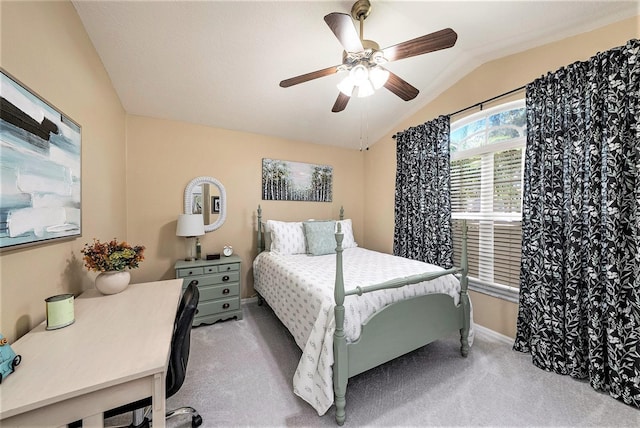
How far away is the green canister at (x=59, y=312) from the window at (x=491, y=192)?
3.29 metres

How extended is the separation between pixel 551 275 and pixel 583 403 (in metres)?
0.84

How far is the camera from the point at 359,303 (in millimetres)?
1636

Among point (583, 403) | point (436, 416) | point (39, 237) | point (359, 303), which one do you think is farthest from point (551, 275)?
point (39, 237)

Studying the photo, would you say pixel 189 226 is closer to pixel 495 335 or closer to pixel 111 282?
pixel 111 282

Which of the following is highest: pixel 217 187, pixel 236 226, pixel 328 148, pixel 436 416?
pixel 328 148

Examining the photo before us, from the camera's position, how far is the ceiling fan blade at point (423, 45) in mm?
1435

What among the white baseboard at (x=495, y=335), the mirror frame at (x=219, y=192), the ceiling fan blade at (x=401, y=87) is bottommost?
the white baseboard at (x=495, y=335)

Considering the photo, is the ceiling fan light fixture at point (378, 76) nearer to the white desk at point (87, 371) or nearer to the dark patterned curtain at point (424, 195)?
the dark patterned curtain at point (424, 195)

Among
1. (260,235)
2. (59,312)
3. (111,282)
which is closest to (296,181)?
(260,235)

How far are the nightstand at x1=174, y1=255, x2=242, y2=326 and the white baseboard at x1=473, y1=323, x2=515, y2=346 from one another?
2648mm

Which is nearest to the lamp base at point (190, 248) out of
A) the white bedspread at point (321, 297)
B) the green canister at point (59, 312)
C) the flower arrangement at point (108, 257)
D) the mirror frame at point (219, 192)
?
the mirror frame at point (219, 192)

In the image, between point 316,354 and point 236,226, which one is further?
point 236,226

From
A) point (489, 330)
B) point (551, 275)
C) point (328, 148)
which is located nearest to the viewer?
point (551, 275)

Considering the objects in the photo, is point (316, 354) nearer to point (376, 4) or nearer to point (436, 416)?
point (436, 416)
